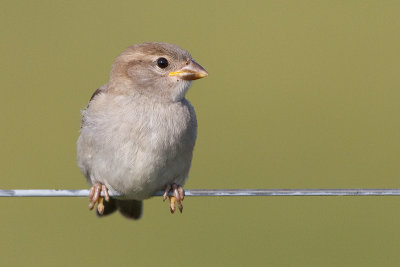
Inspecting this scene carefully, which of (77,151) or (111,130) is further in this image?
(77,151)

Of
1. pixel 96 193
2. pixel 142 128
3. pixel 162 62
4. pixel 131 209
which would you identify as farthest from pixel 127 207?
pixel 162 62

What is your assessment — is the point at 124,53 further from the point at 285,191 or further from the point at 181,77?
the point at 285,191

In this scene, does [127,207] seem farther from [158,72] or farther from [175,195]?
[158,72]

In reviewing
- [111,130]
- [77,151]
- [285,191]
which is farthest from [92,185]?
[285,191]

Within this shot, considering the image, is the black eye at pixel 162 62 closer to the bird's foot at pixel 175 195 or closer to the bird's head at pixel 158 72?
the bird's head at pixel 158 72

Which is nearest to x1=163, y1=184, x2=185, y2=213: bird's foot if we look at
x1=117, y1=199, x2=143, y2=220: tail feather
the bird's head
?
the bird's head

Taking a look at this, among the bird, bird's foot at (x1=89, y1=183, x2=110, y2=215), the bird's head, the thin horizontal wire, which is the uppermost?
the bird's head

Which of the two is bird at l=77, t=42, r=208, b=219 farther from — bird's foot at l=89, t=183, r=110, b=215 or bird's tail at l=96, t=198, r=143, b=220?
bird's tail at l=96, t=198, r=143, b=220

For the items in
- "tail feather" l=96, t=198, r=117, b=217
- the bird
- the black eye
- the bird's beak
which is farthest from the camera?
"tail feather" l=96, t=198, r=117, b=217
